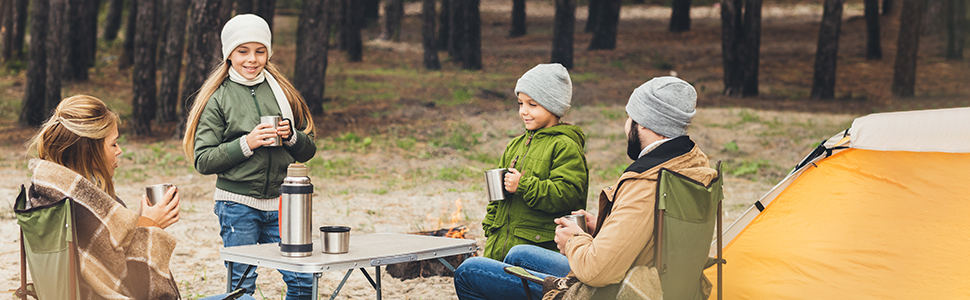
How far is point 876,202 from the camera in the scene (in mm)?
3617

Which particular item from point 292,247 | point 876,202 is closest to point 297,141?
point 292,247

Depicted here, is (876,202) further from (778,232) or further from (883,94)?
(883,94)

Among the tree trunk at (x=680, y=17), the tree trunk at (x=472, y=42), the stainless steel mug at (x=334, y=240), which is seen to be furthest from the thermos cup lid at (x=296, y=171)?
the tree trunk at (x=680, y=17)

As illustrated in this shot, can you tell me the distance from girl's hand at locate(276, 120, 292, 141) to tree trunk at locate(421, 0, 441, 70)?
1520 cm

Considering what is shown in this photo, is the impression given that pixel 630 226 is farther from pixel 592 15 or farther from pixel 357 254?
pixel 592 15

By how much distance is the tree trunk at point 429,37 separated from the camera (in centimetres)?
1814

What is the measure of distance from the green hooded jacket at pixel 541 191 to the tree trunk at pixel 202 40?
8.53 m

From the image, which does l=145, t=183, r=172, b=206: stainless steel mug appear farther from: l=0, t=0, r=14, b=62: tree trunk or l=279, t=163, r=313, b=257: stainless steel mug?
l=0, t=0, r=14, b=62: tree trunk

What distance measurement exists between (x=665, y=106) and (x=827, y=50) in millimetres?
15126

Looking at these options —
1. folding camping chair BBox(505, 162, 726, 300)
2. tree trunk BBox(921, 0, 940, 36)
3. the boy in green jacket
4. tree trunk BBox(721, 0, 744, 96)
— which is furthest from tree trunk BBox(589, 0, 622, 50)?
folding camping chair BBox(505, 162, 726, 300)

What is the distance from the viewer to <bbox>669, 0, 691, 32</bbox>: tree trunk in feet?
75.7

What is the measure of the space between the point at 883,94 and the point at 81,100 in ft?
60.0

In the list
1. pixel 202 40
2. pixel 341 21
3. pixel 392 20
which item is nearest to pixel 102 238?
pixel 202 40

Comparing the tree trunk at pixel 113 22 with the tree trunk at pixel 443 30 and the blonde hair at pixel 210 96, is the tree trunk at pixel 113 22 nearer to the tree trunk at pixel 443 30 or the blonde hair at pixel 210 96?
the tree trunk at pixel 443 30
